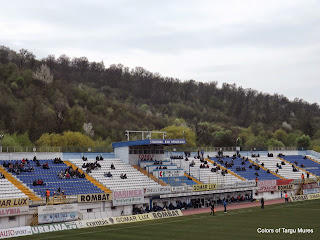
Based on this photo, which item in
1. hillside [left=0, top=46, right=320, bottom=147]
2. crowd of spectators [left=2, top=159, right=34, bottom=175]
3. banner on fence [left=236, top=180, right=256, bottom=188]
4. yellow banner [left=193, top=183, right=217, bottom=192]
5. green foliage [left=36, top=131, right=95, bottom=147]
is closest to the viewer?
crowd of spectators [left=2, top=159, right=34, bottom=175]

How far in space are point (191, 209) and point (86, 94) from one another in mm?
94018

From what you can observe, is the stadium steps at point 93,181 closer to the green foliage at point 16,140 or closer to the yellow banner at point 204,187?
the yellow banner at point 204,187

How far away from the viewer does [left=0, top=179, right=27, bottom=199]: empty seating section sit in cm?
4238

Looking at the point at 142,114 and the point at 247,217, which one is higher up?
the point at 142,114

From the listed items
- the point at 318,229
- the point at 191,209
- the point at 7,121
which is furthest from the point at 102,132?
the point at 318,229

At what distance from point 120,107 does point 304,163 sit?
76.5m

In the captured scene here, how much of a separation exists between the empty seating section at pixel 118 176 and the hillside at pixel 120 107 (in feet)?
135

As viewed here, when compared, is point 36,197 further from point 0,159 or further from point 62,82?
point 62,82

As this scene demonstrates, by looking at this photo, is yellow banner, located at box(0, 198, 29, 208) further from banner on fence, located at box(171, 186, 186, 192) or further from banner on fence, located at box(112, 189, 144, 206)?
banner on fence, located at box(171, 186, 186, 192)

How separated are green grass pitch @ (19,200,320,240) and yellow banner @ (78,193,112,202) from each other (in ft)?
23.2

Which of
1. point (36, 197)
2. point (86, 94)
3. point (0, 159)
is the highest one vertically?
point (86, 94)

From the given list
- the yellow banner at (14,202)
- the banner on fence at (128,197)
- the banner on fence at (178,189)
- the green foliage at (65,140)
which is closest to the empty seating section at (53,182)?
the banner on fence at (128,197)

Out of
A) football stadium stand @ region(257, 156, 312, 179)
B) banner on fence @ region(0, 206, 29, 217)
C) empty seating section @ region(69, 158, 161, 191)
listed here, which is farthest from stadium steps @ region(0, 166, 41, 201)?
football stadium stand @ region(257, 156, 312, 179)

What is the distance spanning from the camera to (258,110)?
186000mm
